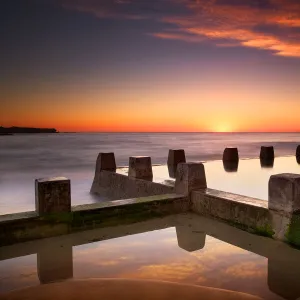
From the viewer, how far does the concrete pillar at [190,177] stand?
870 cm

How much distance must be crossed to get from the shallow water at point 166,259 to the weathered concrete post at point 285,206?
0.80 feet

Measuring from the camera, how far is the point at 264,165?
63.6 ft

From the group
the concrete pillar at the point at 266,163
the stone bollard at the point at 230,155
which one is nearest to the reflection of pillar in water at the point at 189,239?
the concrete pillar at the point at 266,163

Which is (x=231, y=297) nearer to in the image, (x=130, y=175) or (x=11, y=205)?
(x=130, y=175)

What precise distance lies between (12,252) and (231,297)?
4.01m

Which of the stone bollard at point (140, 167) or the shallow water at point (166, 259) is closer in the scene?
the shallow water at point (166, 259)

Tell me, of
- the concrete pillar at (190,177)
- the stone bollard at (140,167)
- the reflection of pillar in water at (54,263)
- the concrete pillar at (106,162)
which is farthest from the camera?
the concrete pillar at (106,162)

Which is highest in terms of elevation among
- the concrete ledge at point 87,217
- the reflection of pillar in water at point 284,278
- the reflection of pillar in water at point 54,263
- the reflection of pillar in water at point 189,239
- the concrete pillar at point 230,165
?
the concrete ledge at point 87,217

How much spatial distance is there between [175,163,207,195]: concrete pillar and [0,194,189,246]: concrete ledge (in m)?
0.28

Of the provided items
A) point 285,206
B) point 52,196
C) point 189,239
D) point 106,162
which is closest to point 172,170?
point 106,162

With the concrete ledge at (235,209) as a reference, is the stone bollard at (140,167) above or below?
above

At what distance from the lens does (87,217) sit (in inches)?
293

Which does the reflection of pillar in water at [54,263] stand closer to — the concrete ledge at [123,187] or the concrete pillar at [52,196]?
the concrete pillar at [52,196]

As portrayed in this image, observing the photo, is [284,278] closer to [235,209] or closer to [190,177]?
[235,209]
